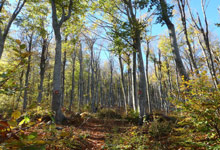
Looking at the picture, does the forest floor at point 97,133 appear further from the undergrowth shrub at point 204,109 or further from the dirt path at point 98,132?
the undergrowth shrub at point 204,109

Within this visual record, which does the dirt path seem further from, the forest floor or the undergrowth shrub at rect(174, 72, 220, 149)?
the undergrowth shrub at rect(174, 72, 220, 149)

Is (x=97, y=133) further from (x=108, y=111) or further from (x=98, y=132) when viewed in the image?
(x=108, y=111)

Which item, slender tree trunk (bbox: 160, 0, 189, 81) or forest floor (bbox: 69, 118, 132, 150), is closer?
forest floor (bbox: 69, 118, 132, 150)

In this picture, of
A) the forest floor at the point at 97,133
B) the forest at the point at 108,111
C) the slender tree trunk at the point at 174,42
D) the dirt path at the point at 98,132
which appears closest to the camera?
the forest at the point at 108,111

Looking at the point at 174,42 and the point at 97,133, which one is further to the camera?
the point at 174,42

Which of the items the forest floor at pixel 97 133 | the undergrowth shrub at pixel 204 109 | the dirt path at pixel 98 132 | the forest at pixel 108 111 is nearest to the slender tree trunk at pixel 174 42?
the forest at pixel 108 111

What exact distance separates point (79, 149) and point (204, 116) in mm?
3221

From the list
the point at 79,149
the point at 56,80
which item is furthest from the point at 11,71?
the point at 56,80

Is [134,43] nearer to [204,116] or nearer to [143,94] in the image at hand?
[143,94]

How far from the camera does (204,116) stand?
260 cm

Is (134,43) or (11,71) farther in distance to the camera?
(134,43)

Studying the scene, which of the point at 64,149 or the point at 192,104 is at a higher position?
the point at 192,104

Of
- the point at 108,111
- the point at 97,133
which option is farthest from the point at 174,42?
the point at 108,111

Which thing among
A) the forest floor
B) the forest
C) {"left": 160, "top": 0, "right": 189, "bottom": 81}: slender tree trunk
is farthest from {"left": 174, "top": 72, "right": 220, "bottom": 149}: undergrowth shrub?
{"left": 160, "top": 0, "right": 189, "bottom": 81}: slender tree trunk
